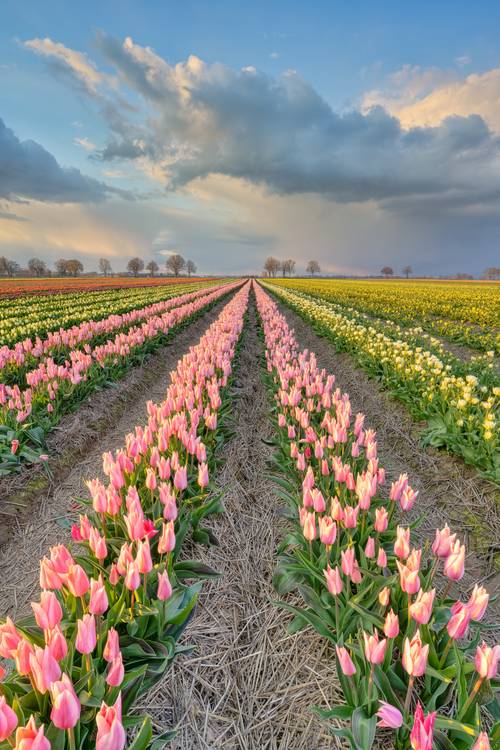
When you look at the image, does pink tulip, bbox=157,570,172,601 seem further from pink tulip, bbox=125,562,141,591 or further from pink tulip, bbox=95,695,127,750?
pink tulip, bbox=95,695,127,750

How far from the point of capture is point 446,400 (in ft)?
18.4

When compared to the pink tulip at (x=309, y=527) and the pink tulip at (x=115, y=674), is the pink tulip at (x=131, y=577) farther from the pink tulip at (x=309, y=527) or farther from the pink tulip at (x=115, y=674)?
the pink tulip at (x=309, y=527)

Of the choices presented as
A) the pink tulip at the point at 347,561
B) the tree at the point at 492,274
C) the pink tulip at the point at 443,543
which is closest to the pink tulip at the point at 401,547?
the pink tulip at the point at 443,543

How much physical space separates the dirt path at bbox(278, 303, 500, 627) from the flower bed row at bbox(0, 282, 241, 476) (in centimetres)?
491

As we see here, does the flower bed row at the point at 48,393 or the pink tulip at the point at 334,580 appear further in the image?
the flower bed row at the point at 48,393

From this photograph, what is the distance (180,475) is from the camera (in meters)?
2.87

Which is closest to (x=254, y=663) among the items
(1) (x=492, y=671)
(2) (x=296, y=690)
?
(2) (x=296, y=690)

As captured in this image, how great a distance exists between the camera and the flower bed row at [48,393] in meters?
4.78

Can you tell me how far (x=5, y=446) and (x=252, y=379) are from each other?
5.50 metres

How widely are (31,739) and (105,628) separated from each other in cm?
73

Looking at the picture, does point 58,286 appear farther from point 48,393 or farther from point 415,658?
point 415,658

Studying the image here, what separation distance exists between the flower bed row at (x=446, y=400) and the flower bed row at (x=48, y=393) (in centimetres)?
572

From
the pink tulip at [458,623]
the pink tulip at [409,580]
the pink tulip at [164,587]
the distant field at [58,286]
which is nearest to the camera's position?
the pink tulip at [458,623]

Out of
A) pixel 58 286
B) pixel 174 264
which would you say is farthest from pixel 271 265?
pixel 58 286
